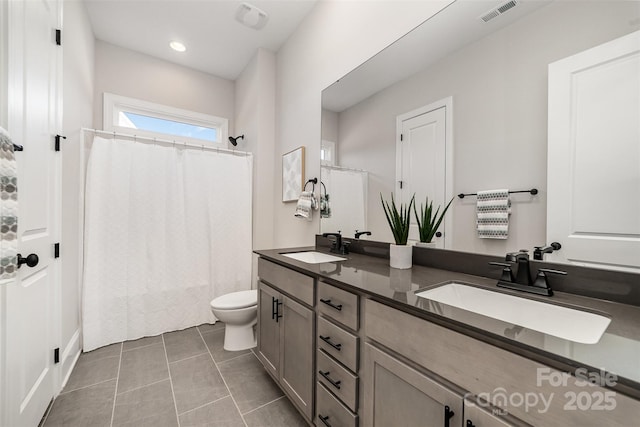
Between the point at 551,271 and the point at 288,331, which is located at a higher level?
the point at 551,271

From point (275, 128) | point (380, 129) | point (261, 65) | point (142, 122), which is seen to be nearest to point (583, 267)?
point (380, 129)

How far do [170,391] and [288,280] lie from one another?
1101 mm

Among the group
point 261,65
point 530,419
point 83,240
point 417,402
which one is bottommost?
point 417,402

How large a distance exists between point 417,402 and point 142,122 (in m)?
3.64

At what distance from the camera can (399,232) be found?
56.8 inches

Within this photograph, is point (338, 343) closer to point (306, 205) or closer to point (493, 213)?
point (493, 213)

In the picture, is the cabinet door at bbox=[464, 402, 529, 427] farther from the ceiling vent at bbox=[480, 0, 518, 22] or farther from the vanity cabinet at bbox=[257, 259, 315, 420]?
the ceiling vent at bbox=[480, 0, 518, 22]

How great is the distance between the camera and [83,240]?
221 centimetres

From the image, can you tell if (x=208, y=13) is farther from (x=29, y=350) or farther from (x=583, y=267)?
(x=583, y=267)

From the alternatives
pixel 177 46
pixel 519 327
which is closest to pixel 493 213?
pixel 519 327

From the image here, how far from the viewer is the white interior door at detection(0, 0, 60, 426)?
112 centimetres

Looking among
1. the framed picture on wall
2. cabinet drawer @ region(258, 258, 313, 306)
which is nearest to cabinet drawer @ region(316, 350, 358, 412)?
cabinet drawer @ region(258, 258, 313, 306)

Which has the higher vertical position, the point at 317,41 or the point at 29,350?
the point at 317,41

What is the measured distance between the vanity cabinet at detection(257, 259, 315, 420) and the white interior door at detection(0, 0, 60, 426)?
1139 mm
